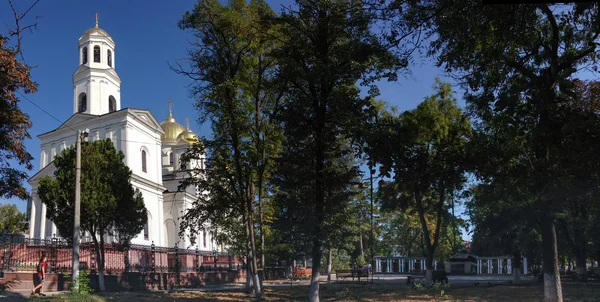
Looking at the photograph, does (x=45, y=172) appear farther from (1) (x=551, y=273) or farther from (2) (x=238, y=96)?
(1) (x=551, y=273)

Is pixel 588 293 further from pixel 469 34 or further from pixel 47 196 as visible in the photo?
pixel 47 196

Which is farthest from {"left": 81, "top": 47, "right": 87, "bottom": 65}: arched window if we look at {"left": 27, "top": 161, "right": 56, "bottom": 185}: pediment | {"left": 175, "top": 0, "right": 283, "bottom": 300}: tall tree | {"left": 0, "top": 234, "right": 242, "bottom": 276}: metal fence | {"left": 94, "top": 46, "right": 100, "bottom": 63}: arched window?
{"left": 175, "top": 0, "right": 283, "bottom": 300}: tall tree

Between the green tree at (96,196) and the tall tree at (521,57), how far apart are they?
1632 centimetres

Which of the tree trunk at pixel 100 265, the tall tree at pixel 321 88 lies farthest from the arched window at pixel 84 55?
the tall tree at pixel 321 88

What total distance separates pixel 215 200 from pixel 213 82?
4.69 meters

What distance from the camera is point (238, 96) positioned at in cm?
1820

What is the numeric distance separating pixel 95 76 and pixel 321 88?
38.8 meters

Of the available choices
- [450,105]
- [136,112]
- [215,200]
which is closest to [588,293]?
[450,105]

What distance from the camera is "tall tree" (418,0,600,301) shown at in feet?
29.0

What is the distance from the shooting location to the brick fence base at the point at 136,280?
59.6 ft

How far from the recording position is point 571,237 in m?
31.5

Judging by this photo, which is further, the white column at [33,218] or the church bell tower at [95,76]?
the church bell tower at [95,76]

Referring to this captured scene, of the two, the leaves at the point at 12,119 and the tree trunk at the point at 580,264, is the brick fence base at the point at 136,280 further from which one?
the tree trunk at the point at 580,264

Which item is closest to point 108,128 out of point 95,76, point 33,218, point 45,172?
point 95,76
